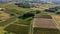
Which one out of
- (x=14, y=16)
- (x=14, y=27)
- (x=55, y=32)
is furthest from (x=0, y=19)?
(x=55, y=32)

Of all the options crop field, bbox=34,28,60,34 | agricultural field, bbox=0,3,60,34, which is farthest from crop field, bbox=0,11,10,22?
crop field, bbox=34,28,60,34

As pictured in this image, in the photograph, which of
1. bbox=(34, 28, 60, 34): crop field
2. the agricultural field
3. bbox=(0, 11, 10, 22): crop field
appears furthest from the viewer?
bbox=(0, 11, 10, 22): crop field

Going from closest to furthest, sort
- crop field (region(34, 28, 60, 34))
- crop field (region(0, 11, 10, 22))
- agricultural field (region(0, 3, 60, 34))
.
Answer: crop field (region(34, 28, 60, 34)), agricultural field (region(0, 3, 60, 34)), crop field (region(0, 11, 10, 22))

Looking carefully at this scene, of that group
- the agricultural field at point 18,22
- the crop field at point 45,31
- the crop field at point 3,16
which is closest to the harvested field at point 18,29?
the agricultural field at point 18,22

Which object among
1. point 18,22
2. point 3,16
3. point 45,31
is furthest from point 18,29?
point 3,16

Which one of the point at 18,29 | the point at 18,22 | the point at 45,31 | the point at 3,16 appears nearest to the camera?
the point at 45,31

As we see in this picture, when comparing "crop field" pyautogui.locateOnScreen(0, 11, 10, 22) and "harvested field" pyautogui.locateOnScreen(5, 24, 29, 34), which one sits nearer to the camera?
"harvested field" pyautogui.locateOnScreen(5, 24, 29, 34)

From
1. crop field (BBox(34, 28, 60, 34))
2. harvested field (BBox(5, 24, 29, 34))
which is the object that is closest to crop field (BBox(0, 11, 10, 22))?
harvested field (BBox(5, 24, 29, 34))

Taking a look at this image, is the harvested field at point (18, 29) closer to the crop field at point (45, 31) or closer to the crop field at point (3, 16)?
the crop field at point (45, 31)

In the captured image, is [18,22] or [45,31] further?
[18,22]

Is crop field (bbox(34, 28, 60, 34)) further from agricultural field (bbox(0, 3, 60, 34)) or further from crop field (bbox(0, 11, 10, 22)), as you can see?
crop field (bbox(0, 11, 10, 22))

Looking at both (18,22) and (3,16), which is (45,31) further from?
(3,16)
